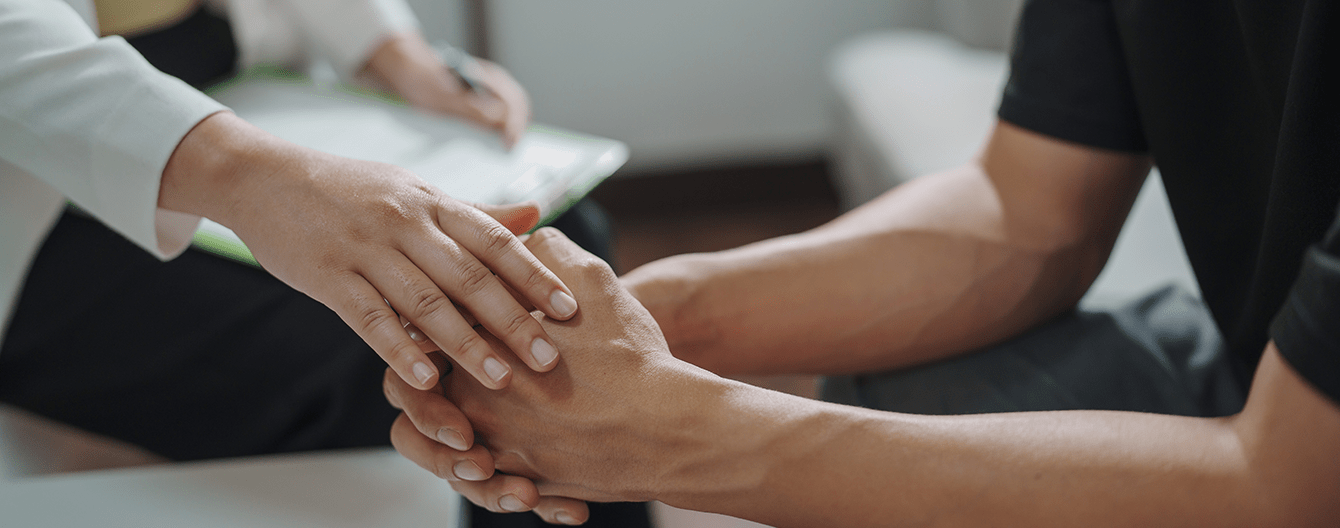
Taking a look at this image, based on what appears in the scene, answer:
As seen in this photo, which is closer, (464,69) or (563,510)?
(563,510)

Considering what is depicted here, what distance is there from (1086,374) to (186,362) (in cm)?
75

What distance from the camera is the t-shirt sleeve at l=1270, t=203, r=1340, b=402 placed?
0.37 m

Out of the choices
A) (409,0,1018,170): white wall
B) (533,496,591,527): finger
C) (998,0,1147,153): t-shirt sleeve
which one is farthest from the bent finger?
(409,0,1018,170): white wall

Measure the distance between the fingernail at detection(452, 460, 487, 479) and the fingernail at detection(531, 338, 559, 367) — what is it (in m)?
0.08

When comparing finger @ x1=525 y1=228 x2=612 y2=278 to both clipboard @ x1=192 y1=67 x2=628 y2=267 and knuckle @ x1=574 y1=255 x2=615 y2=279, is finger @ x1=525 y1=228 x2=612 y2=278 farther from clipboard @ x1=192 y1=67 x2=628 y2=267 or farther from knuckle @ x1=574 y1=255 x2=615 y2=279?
clipboard @ x1=192 y1=67 x2=628 y2=267

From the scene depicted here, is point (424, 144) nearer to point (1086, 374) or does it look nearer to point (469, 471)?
point (469, 471)

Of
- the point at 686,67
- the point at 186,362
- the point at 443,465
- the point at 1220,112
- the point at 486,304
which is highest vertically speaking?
the point at 1220,112

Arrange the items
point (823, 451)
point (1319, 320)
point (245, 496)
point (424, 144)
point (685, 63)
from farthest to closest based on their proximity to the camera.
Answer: point (685, 63), point (424, 144), point (245, 496), point (823, 451), point (1319, 320)

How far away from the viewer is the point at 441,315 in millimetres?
489

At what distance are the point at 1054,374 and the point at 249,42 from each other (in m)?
0.87

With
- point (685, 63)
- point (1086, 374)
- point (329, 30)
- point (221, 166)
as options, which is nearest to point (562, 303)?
point (221, 166)

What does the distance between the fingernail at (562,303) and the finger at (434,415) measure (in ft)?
0.29

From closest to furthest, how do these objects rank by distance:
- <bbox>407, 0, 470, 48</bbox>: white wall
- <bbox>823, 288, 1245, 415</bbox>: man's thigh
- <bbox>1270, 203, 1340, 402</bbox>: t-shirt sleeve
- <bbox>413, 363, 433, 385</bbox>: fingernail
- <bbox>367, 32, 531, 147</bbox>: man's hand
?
<bbox>1270, 203, 1340, 402</bbox>: t-shirt sleeve → <bbox>413, 363, 433, 385</bbox>: fingernail → <bbox>823, 288, 1245, 415</bbox>: man's thigh → <bbox>367, 32, 531, 147</bbox>: man's hand → <bbox>407, 0, 470, 48</bbox>: white wall

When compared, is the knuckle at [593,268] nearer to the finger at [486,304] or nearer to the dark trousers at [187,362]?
the finger at [486,304]
